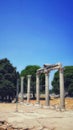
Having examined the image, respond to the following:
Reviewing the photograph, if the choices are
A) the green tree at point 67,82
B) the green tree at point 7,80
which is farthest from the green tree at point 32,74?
the green tree at point 7,80

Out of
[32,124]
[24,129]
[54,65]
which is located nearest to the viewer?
[24,129]

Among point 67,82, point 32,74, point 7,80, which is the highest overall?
point 32,74

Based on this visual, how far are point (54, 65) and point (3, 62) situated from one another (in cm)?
3575

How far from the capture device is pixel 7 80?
63.7 m

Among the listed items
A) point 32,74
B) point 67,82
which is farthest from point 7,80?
point 67,82

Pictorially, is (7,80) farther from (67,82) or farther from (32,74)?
(67,82)

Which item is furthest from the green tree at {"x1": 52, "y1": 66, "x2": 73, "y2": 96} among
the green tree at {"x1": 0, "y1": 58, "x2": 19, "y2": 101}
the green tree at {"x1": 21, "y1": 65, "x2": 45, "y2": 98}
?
the green tree at {"x1": 0, "y1": 58, "x2": 19, "y2": 101}

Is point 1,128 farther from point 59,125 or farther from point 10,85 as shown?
point 10,85

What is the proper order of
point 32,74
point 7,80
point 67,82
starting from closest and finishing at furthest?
point 7,80 → point 32,74 → point 67,82

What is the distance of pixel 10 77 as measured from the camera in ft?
214

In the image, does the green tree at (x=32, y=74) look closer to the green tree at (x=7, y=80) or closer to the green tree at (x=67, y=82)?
the green tree at (x=67, y=82)

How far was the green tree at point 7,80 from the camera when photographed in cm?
6173

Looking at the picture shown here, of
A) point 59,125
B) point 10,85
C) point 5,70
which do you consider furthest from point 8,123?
point 5,70

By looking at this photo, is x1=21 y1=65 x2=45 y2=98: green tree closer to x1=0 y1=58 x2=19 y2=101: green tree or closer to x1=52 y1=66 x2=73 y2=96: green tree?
x1=52 y1=66 x2=73 y2=96: green tree
